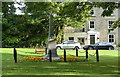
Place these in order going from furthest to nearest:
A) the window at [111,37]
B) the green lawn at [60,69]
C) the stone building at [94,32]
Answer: the stone building at [94,32], the window at [111,37], the green lawn at [60,69]

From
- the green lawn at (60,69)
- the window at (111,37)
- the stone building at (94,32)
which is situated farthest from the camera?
the stone building at (94,32)

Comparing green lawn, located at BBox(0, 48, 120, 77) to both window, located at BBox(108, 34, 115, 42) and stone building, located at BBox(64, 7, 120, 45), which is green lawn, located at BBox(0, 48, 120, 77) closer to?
stone building, located at BBox(64, 7, 120, 45)

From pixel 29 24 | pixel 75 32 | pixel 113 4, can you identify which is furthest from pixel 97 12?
pixel 113 4

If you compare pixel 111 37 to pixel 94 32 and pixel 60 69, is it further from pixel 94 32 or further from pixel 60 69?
pixel 60 69

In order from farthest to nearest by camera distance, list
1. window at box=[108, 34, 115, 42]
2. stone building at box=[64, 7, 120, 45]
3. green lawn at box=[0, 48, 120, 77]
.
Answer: stone building at box=[64, 7, 120, 45]
window at box=[108, 34, 115, 42]
green lawn at box=[0, 48, 120, 77]

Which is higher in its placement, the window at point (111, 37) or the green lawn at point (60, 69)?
the window at point (111, 37)

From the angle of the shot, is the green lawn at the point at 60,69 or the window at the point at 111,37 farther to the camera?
the window at the point at 111,37

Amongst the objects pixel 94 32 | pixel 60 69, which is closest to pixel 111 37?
Answer: pixel 94 32

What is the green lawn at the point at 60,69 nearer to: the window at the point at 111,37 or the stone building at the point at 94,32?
the stone building at the point at 94,32

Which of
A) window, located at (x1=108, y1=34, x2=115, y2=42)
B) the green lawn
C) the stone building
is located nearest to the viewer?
the green lawn

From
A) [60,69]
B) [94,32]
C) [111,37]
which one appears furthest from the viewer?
[94,32]

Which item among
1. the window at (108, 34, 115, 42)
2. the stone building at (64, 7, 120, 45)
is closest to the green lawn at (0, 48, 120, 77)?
the stone building at (64, 7, 120, 45)

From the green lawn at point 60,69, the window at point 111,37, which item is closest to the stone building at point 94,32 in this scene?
the window at point 111,37

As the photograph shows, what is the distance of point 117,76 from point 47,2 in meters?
8.39
